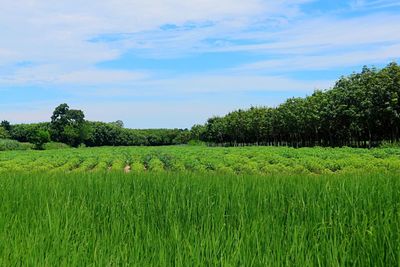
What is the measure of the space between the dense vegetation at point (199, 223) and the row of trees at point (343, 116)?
50.4 metres

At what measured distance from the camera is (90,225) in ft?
15.7

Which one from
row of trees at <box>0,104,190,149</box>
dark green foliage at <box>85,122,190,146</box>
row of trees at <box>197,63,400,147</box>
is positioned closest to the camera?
row of trees at <box>197,63,400,147</box>

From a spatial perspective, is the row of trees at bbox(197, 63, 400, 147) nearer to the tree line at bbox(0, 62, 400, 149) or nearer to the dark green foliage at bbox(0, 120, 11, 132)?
the tree line at bbox(0, 62, 400, 149)

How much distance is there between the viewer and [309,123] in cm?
7394

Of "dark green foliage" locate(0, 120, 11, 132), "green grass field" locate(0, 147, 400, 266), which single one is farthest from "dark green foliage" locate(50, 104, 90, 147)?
"green grass field" locate(0, 147, 400, 266)

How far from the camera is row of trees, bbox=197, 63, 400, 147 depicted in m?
54.8

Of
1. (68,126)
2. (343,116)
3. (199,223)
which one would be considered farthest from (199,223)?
(68,126)

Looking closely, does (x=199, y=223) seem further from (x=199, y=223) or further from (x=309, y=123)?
(x=309, y=123)

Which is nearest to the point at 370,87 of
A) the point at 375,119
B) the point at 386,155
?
the point at 375,119

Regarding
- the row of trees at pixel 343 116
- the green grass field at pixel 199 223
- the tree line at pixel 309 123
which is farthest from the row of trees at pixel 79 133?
the green grass field at pixel 199 223

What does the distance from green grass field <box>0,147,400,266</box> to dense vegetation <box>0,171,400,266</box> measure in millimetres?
15

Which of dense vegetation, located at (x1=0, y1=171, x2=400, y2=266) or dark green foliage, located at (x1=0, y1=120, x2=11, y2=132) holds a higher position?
dark green foliage, located at (x1=0, y1=120, x2=11, y2=132)

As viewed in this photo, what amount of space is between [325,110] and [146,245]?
66338 mm

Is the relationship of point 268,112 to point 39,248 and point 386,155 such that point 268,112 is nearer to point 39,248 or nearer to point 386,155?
point 386,155
